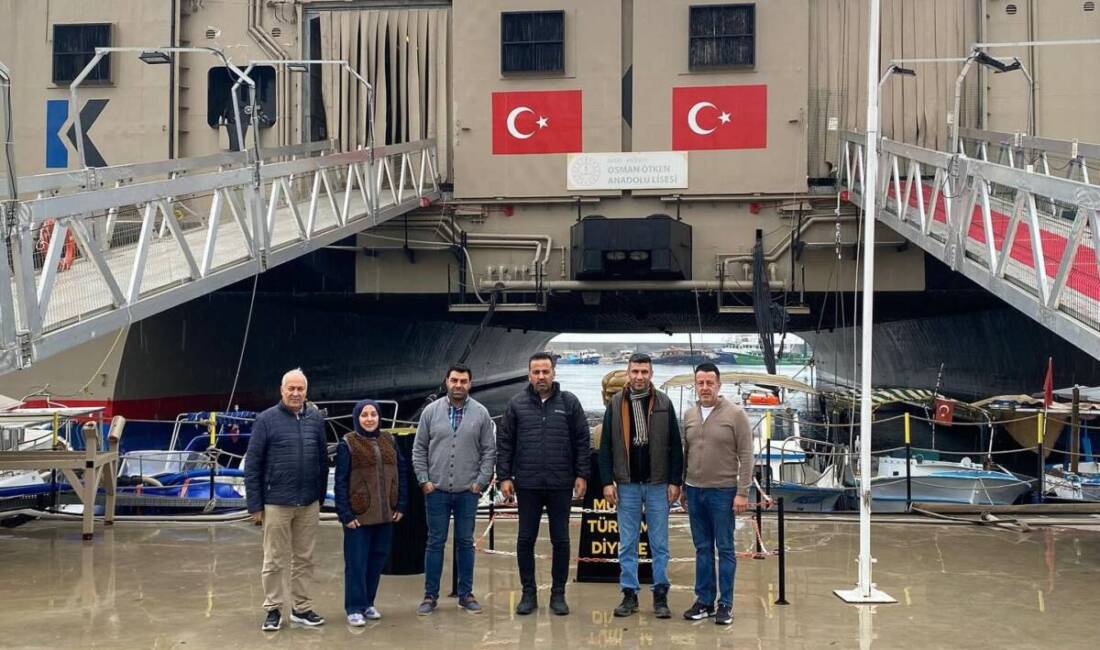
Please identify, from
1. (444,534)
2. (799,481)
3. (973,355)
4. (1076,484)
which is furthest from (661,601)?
(973,355)

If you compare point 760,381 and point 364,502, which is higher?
point 364,502

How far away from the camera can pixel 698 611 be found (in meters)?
8.50

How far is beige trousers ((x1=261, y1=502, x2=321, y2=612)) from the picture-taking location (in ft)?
26.9

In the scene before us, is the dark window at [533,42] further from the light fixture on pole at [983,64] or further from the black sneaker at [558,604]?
the black sneaker at [558,604]

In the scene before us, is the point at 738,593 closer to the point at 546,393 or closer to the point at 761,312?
the point at 546,393

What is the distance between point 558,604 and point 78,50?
21103mm

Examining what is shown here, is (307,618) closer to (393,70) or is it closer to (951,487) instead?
(951,487)

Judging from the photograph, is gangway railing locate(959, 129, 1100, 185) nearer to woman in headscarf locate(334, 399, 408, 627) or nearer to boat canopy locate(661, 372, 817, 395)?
boat canopy locate(661, 372, 817, 395)

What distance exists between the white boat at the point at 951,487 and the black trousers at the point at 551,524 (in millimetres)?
10567

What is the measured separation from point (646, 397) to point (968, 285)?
57.1ft

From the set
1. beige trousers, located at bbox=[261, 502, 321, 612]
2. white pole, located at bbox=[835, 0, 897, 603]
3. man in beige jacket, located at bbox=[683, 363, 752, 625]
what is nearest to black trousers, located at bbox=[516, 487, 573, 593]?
man in beige jacket, located at bbox=[683, 363, 752, 625]

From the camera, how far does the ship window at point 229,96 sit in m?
24.4

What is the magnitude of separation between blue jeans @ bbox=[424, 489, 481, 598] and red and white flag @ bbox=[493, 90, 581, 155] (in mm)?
15740

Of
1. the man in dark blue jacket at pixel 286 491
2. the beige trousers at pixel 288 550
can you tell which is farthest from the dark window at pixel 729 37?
the beige trousers at pixel 288 550
